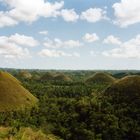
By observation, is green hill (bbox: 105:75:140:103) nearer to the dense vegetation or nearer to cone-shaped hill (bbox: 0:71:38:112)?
the dense vegetation

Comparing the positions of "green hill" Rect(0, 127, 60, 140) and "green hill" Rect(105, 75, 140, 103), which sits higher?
"green hill" Rect(105, 75, 140, 103)

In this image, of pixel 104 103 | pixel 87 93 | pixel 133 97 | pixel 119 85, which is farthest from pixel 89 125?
pixel 87 93

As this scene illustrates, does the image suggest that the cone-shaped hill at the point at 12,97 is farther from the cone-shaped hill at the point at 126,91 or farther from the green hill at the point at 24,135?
the cone-shaped hill at the point at 126,91

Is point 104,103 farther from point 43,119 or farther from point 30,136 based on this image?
point 30,136

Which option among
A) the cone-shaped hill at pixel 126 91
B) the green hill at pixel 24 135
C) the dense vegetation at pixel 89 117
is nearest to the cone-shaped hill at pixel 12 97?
the dense vegetation at pixel 89 117

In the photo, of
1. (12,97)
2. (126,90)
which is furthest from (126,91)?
(12,97)

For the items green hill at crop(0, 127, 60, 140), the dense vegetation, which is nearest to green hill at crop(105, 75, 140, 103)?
the dense vegetation

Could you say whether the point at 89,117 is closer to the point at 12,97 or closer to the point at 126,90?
the point at 126,90
